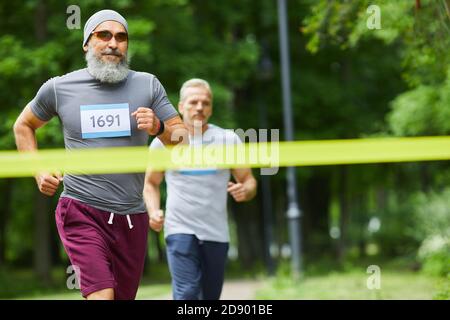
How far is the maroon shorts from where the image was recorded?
5.18 meters

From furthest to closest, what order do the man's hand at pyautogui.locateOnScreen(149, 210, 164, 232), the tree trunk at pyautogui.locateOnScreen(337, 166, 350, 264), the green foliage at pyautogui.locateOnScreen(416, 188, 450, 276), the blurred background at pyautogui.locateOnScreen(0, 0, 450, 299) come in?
the tree trunk at pyautogui.locateOnScreen(337, 166, 350, 264) → the blurred background at pyautogui.locateOnScreen(0, 0, 450, 299) → the green foliage at pyautogui.locateOnScreen(416, 188, 450, 276) → the man's hand at pyautogui.locateOnScreen(149, 210, 164, 232)

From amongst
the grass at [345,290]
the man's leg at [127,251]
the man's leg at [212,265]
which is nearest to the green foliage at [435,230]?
the grass at [345,290]

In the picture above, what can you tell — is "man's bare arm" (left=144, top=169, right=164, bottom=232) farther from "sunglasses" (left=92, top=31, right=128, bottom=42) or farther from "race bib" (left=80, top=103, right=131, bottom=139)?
"sunglasses" (left=92, top=31, right=128, bottom=42)

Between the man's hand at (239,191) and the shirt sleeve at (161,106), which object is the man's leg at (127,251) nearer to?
the shirt sleeve at (161,106)

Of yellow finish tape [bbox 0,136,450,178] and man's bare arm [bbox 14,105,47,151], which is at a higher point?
man's bare arm [bbox 14,105,47,151]

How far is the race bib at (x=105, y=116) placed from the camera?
211 inches

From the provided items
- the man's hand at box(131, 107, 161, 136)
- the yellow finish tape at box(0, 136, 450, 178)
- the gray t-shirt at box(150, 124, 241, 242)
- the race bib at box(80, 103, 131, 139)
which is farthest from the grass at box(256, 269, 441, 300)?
the man's hand at box(131, 107, 161, 136)

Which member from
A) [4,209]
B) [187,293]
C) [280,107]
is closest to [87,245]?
[187,293]

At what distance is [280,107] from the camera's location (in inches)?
1125

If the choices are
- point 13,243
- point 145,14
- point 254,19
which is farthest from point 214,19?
point 13,243

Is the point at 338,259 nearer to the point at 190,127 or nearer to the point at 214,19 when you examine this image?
the point at 214,19

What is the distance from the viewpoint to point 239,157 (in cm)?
632

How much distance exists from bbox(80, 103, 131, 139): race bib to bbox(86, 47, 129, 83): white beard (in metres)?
0.16

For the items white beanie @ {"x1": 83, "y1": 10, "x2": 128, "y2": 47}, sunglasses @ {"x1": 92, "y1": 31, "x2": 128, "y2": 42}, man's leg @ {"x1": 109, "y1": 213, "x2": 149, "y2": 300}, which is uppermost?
white beanie @ {"x1": 83, "y1": 10, "x2": 128, "y2": 47}
